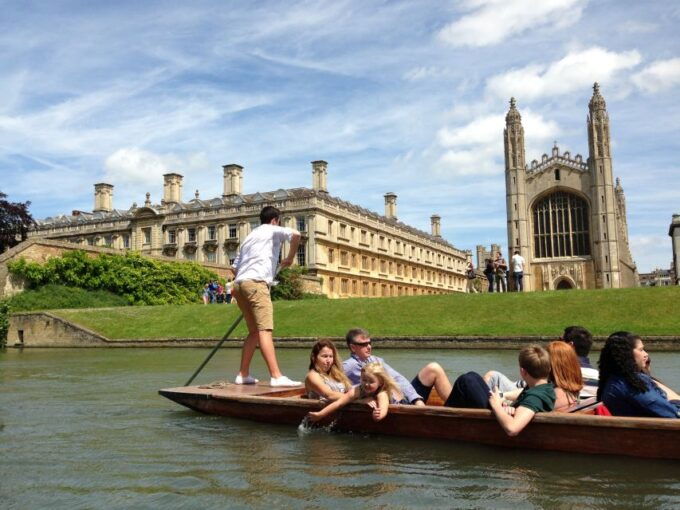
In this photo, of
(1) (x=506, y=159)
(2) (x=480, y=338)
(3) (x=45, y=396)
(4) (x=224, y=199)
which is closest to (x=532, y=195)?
(1) (x=506, y=159)

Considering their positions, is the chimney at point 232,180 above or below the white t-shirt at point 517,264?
above

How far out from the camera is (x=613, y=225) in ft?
194

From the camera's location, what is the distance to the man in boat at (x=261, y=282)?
7.62 meters

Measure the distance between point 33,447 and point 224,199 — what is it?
183 feet

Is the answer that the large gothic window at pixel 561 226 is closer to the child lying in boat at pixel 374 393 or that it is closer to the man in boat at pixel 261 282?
the man in boat at pixel 261 282

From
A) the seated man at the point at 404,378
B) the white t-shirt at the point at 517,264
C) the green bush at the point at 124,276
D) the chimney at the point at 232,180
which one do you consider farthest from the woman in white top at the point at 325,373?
the chimney at the point at 232,180

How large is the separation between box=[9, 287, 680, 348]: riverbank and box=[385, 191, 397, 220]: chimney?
150ft

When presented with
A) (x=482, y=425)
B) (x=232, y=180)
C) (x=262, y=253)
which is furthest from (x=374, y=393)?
(x=232, y=180)

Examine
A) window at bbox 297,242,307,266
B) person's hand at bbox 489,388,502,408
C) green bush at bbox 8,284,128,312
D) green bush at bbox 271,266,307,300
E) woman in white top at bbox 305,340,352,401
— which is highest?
window at bbox 297,242,307,266

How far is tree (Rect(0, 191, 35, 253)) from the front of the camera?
1633 inches

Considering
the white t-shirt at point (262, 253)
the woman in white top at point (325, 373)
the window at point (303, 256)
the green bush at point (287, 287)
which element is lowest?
the woman in white top at point (325, 373)

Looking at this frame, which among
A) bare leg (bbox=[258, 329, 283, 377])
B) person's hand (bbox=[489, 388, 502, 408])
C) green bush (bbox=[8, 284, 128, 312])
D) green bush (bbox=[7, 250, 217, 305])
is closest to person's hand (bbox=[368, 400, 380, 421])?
person's hand (bbox=[489, 388, 502, 408])

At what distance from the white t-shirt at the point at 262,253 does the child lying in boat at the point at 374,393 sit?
208 centimetres

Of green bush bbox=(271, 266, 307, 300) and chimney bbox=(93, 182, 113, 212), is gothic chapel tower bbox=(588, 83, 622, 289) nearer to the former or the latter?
green bush bbox=(271, 266, 307, 300)
